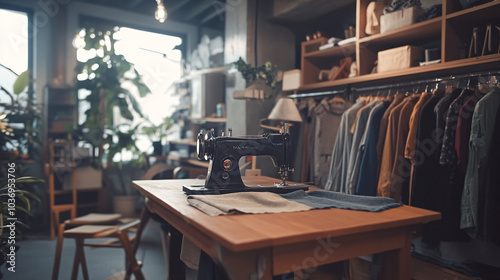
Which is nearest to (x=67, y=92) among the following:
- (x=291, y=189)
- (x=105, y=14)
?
(x=105, y=14)

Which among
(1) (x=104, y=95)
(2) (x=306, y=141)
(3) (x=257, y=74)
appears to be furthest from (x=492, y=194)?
(1) (x=104, y=95)

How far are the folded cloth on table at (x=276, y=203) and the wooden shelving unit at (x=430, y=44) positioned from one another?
4.60 feet

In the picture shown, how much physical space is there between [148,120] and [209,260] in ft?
13.9

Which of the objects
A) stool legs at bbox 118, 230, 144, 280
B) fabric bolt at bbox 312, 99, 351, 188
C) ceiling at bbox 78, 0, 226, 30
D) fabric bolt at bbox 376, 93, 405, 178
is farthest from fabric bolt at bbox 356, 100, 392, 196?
ceiling at bbox 78, 0, 226, 30

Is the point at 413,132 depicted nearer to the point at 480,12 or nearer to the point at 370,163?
the point at 370,163

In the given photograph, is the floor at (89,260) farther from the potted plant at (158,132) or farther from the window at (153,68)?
the window at (153,68)

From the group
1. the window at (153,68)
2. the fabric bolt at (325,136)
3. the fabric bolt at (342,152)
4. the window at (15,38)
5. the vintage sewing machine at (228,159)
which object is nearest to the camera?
the vintage sewing machine at (228,159)

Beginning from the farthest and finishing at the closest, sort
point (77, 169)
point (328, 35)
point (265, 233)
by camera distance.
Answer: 1. point (77, 169)
2. point (328, 35)
3. point (265, 233)

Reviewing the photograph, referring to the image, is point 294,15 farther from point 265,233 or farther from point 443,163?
point 265,233

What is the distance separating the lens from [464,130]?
2309mm

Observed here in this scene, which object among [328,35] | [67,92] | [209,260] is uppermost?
[328,35]

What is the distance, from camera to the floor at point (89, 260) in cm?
308

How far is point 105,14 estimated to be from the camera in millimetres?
5656

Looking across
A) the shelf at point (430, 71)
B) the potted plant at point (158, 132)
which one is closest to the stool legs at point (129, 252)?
the shelf at point (430, 71)
